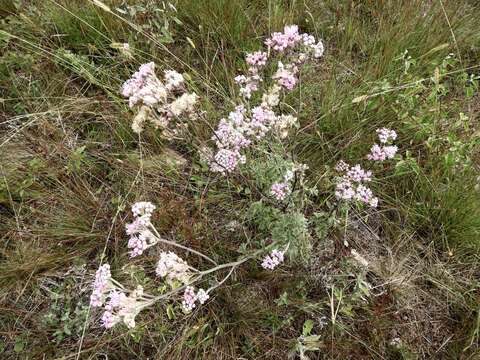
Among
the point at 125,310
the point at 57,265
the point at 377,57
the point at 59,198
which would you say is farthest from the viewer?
the point at 377,57

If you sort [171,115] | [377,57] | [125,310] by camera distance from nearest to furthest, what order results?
[125,310]
[171,115]
[377,57]

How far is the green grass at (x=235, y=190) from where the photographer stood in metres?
2.22

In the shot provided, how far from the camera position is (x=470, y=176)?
245cm

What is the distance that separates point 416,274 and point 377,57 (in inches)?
52.3

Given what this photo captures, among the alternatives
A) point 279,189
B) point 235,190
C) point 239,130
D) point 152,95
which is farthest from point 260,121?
point 235,190

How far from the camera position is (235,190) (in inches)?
99.6

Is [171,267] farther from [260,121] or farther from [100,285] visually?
[260,121]

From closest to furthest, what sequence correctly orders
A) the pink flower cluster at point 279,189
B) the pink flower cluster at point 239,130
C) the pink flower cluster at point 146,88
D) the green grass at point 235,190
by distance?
the pink flower cluster at point 146,88 → the pink flower cluster at point 239,130 → the pink flower cluster at point 279,189 → the green grass at point 235,190

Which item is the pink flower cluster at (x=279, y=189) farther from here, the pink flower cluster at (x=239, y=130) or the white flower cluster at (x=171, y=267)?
the white flower cluster at (x=171, y=267)

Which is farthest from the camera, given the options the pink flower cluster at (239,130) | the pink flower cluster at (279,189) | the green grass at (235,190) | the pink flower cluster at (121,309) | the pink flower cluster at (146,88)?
the green grass at (235,190)

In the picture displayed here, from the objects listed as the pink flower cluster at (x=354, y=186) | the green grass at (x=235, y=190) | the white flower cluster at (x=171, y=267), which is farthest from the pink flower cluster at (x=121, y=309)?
the pink flower cluster at (x=354, y=186)

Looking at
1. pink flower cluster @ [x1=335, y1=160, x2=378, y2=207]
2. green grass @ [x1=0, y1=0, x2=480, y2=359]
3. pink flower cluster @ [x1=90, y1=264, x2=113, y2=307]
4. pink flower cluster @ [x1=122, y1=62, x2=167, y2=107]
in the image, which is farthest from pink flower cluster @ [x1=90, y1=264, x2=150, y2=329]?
pink flower cluster @ [x1=335, y1=160, x2=378, y2=207]

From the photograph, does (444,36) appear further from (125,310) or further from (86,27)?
(125,310)

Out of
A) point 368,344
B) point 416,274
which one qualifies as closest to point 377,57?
point 416,274
